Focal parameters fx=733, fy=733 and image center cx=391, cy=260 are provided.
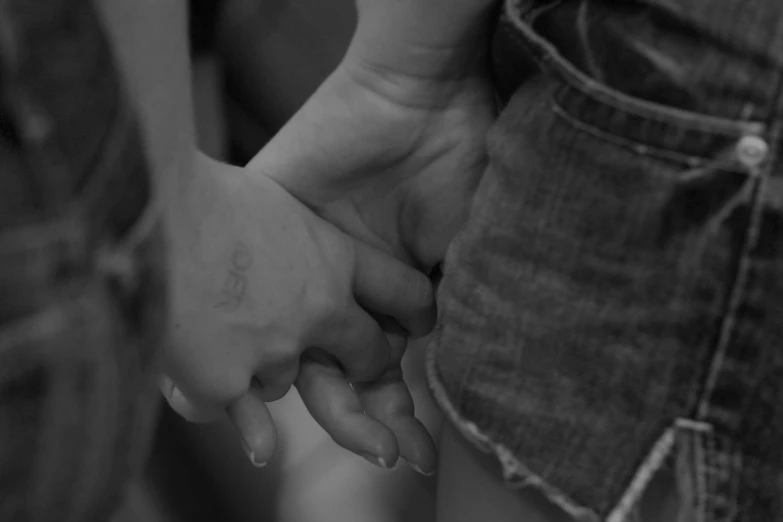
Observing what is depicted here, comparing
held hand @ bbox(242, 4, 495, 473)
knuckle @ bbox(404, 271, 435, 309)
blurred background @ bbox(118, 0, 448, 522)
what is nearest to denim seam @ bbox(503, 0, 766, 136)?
held hand @ bbox(242, 4, 495, 473)

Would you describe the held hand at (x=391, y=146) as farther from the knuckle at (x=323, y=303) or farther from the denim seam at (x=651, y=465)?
the denim seam at (x=651, y=465)

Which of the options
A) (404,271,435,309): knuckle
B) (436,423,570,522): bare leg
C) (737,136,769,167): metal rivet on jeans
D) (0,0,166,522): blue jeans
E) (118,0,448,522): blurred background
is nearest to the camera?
(0,0,166,522): blue jeans

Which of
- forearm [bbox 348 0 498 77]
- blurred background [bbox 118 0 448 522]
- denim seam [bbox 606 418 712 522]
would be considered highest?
forearm [bbox 348 0 498 77]

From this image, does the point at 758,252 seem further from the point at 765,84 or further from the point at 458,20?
the point at 458,20

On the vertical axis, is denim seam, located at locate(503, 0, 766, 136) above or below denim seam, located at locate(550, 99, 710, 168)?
above

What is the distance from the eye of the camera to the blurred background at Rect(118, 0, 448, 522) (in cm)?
64

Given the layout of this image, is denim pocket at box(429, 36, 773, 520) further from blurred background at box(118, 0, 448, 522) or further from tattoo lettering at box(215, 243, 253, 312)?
blurred background at box(118, 0, 448, 522)

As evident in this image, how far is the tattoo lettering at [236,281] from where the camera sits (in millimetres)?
383

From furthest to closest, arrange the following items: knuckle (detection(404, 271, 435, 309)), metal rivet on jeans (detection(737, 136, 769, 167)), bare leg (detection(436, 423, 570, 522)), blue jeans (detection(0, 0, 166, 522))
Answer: knuckle (detection(404, 271, 435, 309)), bare leg (detection(436, 423, 570, 522)), metal rivet on jeans (detection(737, 136, 769, 167)), blue jeans (detection(0, 0, 166, 522))

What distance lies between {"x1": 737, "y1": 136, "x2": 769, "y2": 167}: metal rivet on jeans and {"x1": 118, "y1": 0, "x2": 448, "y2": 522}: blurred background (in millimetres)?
428

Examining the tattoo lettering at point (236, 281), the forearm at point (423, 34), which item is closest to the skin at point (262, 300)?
the tattoo lettering at point (236, 281)

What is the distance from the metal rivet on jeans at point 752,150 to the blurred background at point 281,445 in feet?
1.40

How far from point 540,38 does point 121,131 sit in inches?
8.2

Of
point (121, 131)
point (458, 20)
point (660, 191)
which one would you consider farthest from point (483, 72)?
point (121, 131)
